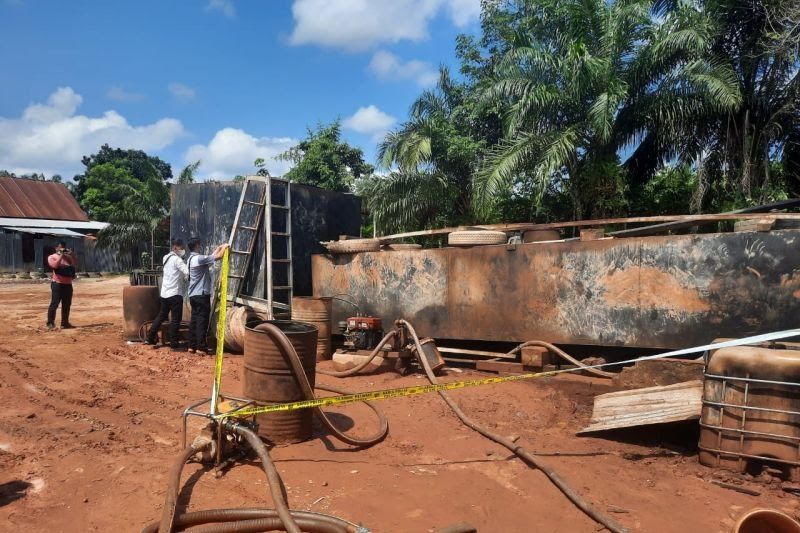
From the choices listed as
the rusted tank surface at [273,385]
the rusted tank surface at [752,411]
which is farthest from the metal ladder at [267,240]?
the rusted tank surface at [752,411]

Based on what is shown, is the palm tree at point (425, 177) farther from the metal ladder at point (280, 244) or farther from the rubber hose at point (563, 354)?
the rubber hose at point (563, 354)

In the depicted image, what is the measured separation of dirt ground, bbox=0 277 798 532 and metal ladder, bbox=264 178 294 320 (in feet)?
9.49

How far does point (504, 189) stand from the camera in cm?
1306

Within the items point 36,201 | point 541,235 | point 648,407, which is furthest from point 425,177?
point 36,201

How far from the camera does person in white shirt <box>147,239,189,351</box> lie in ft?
29.1

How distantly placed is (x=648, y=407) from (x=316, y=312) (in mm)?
5108

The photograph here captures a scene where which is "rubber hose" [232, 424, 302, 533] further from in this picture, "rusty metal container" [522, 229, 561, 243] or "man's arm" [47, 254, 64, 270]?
"man's arm" [47, 254, 64, 270]

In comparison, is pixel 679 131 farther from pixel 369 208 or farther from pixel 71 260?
pixel 71 260

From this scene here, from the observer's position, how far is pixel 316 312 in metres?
8.41

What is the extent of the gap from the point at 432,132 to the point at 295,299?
8487 millimetres

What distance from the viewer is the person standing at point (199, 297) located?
861cm

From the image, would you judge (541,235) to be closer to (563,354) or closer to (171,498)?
(563,354)

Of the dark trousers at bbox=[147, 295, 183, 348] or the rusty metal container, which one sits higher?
the rusty metal container

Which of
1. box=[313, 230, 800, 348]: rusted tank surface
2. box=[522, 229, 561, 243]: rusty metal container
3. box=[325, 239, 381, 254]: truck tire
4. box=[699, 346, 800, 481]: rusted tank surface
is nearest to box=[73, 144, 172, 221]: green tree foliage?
box=[325, 239, 381, 254]: truck tire
